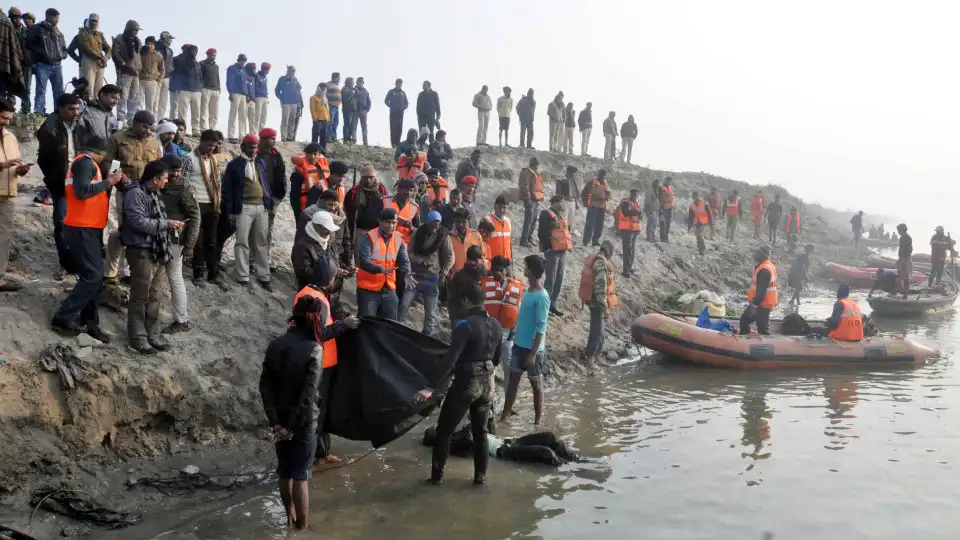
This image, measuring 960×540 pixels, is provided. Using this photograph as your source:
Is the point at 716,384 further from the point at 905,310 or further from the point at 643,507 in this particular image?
the point at 905,310

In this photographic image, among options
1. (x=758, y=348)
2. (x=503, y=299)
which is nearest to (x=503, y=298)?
(x=503, y=299)

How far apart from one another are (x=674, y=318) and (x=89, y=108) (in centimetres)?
980

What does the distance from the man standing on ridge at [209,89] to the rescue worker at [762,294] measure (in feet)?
34.8

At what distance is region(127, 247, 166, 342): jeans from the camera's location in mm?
7258

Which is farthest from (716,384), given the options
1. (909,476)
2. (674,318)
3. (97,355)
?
(97,355)

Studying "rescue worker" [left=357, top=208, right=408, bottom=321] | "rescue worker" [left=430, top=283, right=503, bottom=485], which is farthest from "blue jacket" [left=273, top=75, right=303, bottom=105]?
"rescue worker" [left=430, top=283, right=503, bottom=485]

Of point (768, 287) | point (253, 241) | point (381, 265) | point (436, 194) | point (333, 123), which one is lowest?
point (768, 287)

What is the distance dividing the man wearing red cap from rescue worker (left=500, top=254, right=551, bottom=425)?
8.98 metres

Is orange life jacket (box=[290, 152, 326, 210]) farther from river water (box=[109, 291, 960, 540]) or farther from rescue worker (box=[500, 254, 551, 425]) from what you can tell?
river water (box=[109, 291, 960, 540])

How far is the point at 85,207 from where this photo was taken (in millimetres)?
7215

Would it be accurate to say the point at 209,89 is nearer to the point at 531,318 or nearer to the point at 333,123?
the point at 333,123

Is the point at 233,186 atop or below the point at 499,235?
atop

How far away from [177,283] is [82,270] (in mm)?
995

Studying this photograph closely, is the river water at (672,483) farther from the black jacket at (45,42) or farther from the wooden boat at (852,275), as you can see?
the wooden boat at (852,275)
